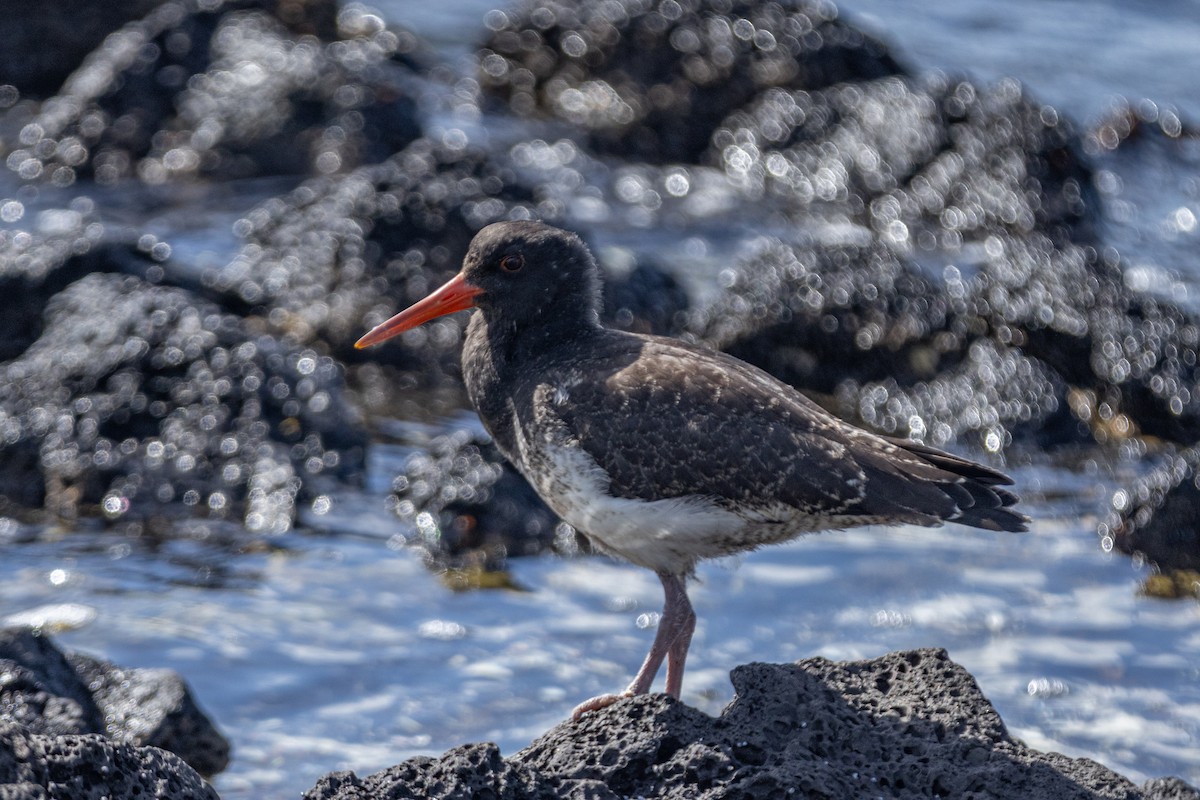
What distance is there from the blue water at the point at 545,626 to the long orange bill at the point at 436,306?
1.50 metres

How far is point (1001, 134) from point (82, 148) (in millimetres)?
7438

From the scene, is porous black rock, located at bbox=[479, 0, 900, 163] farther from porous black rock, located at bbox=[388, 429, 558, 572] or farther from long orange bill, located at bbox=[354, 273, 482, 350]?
long orange bill, located at bbox=[354, 273, 482, 350]

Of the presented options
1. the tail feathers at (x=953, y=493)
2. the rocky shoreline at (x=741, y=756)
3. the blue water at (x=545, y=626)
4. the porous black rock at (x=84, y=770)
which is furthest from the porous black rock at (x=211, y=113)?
the porous black rock at (x=84, y=770)

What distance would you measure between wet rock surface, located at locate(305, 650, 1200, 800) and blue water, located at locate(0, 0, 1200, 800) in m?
1.81

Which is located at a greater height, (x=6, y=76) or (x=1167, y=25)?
(x=1167, y=25)

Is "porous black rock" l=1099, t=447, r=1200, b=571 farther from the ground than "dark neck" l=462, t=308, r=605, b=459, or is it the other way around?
"dark neck" l=462, t=308, r=605, b=459

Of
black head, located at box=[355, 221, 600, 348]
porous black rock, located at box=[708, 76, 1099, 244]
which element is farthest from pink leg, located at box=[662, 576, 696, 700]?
porous black rock, located at box=[708, 76, 1099, 244]

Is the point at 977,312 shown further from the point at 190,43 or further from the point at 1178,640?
the point at 190,43

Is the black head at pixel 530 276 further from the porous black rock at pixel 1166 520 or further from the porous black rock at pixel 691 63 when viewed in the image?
the porous black rock at pixel 691 63

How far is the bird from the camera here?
510cm

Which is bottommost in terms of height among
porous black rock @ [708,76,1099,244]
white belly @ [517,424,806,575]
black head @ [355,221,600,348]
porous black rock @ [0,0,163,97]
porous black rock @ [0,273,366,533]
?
porous black rock @ [0,0,163,97]

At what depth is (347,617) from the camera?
6.84 meters

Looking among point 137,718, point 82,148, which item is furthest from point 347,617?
point 82,148

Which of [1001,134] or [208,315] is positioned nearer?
[208,315]
